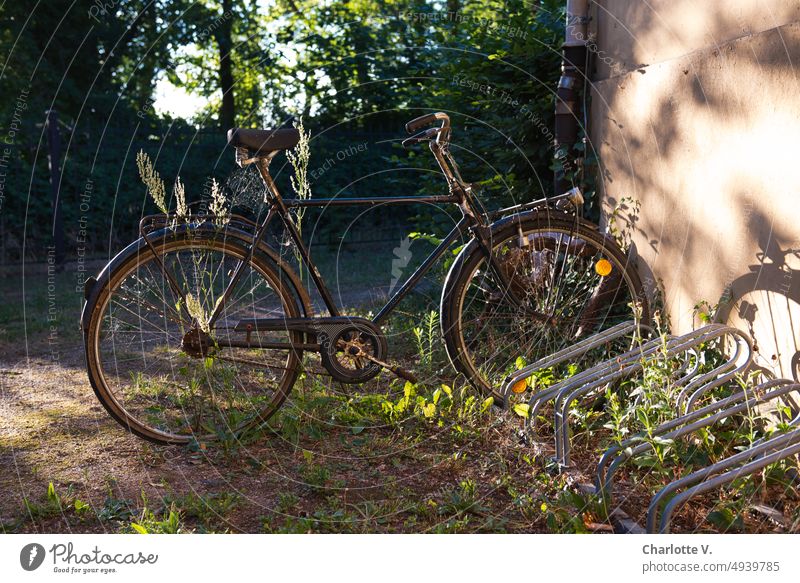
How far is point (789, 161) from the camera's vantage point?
277 cm

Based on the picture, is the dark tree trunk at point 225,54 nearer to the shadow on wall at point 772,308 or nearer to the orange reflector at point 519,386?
the orange reflector at point 519,386

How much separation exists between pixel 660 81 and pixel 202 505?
261cm

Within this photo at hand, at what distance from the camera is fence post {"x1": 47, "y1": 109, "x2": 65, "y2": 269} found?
816cm

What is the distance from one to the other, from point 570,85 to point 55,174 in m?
5.88

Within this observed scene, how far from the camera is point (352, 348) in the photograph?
344cm

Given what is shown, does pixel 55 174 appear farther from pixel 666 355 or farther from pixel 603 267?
pixel 666 355

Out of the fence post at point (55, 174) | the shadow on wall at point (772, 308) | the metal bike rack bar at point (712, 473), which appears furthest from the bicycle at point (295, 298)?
the fence post at point (55, 174)

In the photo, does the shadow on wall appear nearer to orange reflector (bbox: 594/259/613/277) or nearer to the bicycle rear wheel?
orange reflector (bbox: 594/259/613/277)

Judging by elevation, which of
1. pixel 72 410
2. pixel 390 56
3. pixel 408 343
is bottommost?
pixel 72 410

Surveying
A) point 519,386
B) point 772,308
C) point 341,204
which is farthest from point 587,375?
point 341,204

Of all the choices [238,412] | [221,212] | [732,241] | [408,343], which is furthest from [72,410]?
[732,241]

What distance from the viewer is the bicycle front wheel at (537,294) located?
3602mm

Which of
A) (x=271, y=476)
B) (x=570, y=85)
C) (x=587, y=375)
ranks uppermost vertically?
(x=570, y=85)
